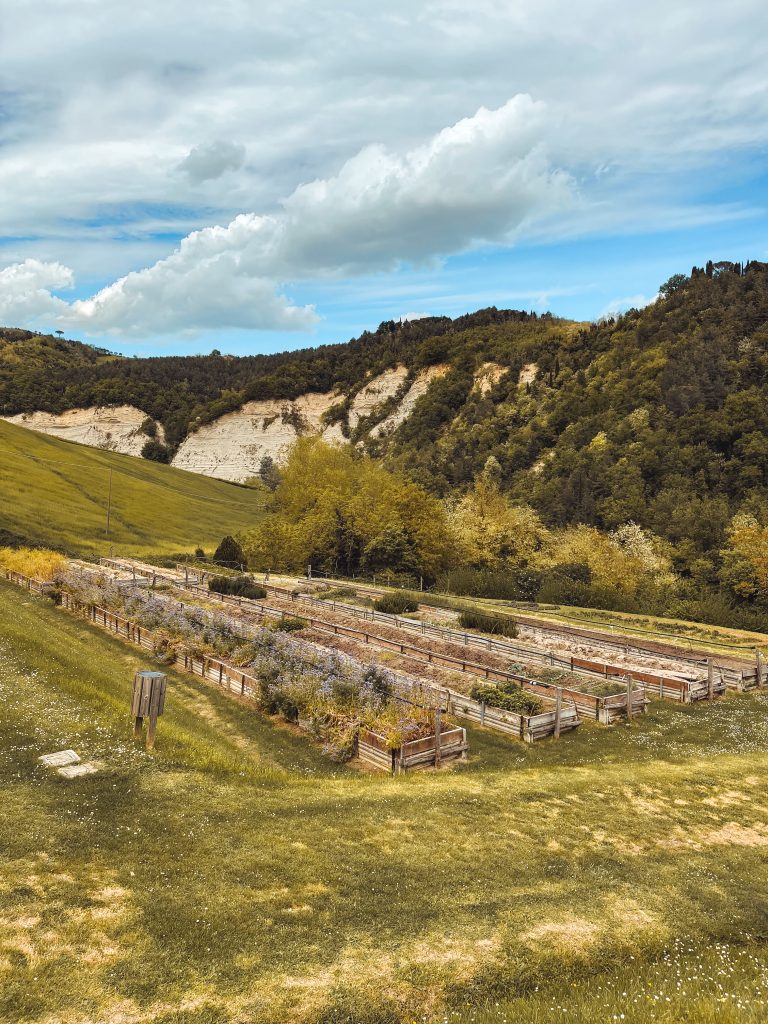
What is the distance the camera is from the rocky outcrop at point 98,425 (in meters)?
141

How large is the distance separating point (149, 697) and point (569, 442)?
79.5 metres

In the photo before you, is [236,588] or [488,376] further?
[488,376]

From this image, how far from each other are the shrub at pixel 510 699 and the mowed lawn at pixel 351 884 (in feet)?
12.6

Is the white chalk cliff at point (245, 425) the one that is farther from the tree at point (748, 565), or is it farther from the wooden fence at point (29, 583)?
the tree at point (748, 565)

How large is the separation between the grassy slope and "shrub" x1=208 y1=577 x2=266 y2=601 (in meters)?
20.8

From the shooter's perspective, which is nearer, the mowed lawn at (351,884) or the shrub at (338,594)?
the mowed lawn at (351,884)

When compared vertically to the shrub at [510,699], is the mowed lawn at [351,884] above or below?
above

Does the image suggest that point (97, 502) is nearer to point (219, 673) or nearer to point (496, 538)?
point (496, 538)

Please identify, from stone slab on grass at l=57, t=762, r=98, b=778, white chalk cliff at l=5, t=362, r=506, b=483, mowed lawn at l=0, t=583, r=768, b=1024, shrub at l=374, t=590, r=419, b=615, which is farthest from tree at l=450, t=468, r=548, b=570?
white chalk cliff at l=5, t=362, r=506, b=483

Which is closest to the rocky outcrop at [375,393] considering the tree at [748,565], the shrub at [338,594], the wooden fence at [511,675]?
the shrub at [338,594]

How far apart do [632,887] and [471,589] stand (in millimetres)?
39625

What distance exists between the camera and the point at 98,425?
472 ft

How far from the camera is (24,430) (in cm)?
9062

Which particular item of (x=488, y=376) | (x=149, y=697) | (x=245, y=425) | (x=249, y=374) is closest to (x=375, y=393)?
(x=488, y=376)
